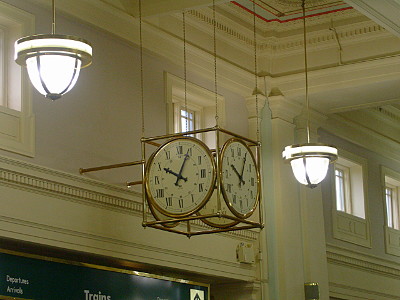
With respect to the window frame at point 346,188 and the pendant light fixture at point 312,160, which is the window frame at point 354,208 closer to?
the window frame at point 346,188

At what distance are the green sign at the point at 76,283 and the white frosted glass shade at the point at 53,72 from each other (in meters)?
2.18

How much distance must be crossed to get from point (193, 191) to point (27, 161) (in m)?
1.71

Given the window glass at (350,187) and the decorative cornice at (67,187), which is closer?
the decorative cornice at (67,187)

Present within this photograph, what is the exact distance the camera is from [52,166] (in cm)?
1056

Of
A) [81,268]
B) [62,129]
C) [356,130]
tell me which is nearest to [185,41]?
[62,129]

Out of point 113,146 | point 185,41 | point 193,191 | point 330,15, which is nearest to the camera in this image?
point 193,191

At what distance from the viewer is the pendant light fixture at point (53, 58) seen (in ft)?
26.7

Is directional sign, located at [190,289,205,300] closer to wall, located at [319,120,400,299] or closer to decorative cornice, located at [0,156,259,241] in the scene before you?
decorative cornice, located at [0,156,259,241]

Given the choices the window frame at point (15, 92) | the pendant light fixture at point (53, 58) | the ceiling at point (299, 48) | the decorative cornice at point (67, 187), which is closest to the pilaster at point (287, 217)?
the ceiling at point (299, 48)

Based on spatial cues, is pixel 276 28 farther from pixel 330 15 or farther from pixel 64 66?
pixel 64 66

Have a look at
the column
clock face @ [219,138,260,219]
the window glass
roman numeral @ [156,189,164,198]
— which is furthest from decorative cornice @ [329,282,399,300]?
roman numeral @ [156,189,164,198]

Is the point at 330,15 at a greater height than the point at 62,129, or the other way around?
the point at 330,15

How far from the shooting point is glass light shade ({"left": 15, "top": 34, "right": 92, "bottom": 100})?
815 cm

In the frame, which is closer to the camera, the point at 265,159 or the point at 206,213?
the point at 206,213
